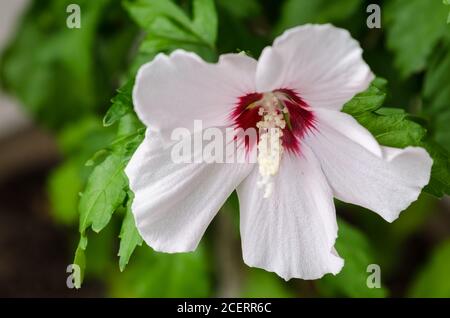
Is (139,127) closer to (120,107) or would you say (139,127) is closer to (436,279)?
(120,107)

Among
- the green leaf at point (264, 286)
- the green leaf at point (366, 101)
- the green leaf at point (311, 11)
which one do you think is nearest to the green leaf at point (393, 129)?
the green leaf at point (366, 101)

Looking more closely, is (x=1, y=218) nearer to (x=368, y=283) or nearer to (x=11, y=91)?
(x=11, y=91)

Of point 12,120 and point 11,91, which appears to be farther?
point 12,120

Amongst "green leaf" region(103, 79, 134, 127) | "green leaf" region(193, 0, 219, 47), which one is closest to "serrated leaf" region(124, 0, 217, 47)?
"green leaf" region(193, 0, 219, 47)

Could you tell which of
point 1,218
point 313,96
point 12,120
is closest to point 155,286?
point 313,96

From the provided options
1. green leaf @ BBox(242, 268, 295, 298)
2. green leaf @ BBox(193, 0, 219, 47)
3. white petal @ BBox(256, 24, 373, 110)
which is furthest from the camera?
green leaf @ BBox(242, 268, 295, 298)

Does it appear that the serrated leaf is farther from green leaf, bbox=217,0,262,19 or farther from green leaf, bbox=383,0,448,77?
green leaf, bbox=383,0,448,77

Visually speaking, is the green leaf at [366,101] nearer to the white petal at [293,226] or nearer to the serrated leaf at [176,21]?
the white petal at [293,226]
